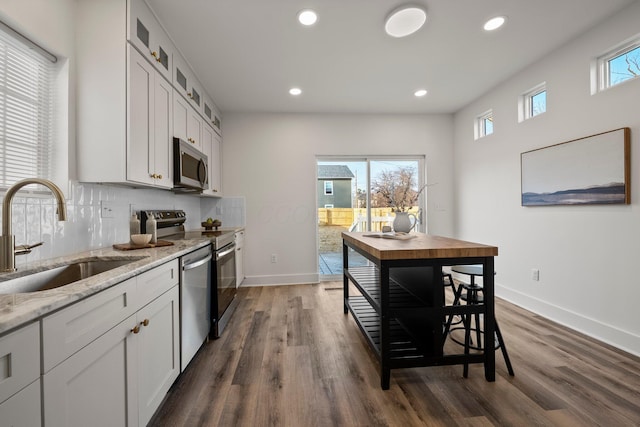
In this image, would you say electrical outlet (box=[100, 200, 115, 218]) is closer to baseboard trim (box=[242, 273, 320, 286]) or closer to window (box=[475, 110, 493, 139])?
baseboard trim (box=[242, 273, 320, 286])

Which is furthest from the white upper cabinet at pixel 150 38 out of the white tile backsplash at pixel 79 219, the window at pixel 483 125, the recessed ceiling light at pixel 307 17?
the window at pixel 483 125

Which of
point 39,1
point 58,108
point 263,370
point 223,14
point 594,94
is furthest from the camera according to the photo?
point 594,94

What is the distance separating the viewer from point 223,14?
224 cm

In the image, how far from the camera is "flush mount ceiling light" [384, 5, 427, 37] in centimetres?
221

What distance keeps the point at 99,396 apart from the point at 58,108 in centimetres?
168

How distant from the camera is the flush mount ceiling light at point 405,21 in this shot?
2.21 m

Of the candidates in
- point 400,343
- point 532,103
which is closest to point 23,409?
point 400,343

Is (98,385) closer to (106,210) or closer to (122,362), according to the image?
(122,362)

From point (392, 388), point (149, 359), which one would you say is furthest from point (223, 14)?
point (392, 388)

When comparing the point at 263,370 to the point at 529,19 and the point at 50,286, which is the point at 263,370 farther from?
the point at 529,19

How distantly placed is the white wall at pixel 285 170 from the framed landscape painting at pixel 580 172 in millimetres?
1985

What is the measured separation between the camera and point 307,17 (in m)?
2.28

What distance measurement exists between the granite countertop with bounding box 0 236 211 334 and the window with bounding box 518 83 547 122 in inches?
152

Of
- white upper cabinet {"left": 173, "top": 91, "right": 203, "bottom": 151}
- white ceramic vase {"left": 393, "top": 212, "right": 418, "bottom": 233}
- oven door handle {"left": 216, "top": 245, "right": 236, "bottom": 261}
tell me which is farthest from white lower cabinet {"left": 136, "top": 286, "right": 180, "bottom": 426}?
white ceramic vase {"left": 393, "top": 212, "right": 418, "bottom": 233}
